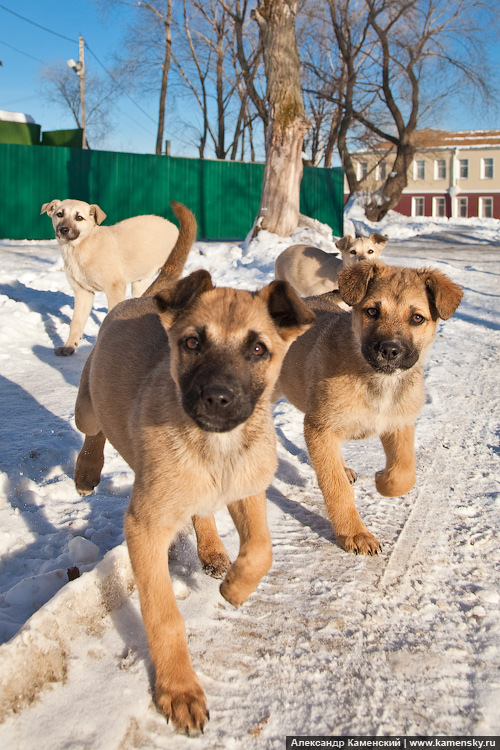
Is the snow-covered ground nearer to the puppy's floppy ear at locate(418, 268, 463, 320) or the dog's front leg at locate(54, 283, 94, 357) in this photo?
the puppy's floppy ear at locate(418, 268, 463, 320)

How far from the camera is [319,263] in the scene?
10.6 metres

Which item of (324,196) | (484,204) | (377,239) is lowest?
(377,239)

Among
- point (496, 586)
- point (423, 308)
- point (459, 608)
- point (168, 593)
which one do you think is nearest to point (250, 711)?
point (168, 593)

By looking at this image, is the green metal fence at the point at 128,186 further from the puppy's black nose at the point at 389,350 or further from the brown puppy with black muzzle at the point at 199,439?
the brown puppy with black muzzle at the point at 199,439

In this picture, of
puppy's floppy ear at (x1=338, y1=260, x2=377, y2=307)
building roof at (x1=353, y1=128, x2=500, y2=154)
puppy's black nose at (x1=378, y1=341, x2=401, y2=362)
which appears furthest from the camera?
building roof at (x1=353, y1=128, x2=500, y2=154)

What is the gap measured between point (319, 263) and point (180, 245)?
22.0ft

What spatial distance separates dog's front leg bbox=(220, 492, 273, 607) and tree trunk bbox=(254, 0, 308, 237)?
13598 mm

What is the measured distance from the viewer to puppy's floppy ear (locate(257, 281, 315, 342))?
303 cm

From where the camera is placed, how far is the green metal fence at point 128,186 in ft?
64.6

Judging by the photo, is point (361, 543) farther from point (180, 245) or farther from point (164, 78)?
point (164, 78)

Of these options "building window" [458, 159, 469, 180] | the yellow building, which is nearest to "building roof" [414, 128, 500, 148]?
the yellow building

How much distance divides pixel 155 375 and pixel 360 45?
3436 cm

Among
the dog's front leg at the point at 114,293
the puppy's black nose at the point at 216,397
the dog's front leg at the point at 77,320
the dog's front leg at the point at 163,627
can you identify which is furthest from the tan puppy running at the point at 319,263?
the dog's front leg at the point at 163,627

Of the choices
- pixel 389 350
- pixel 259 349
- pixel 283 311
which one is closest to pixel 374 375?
pixel 389 350
